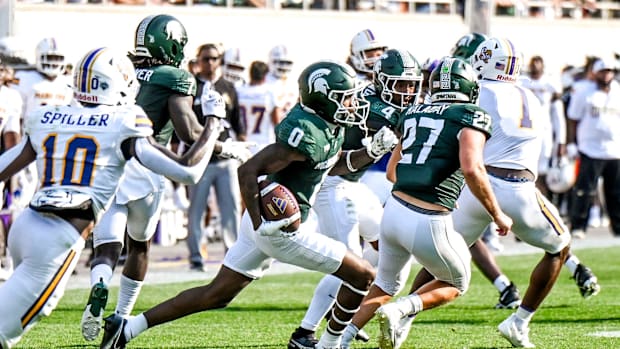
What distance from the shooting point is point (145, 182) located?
25.4ft

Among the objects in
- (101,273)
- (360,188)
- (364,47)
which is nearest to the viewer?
(101,273)

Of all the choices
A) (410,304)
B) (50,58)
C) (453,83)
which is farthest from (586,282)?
(50,58)

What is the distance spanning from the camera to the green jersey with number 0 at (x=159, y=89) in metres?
7.83

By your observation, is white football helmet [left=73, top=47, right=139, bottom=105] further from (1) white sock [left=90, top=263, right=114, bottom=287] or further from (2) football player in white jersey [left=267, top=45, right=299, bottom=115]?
(2) football player in white jersey [left=267, top=45, right=299, bottom=115]

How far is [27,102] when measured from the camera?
1196 centimetres

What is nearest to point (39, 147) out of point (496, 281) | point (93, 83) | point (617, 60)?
point (93, 83)

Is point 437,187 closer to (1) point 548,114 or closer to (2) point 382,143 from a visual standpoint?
(2) point 382,143

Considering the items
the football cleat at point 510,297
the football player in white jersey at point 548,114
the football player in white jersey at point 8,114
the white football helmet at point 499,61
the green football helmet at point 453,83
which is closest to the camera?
the green football helmet at point 453,83

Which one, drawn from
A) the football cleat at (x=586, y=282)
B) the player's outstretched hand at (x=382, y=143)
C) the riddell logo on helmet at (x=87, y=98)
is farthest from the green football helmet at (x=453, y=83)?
the football cleat at (x=586, y=282)

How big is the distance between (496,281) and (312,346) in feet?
8.63

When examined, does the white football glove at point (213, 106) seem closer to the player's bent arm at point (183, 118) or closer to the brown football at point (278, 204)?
the brown football at point (278, 204)

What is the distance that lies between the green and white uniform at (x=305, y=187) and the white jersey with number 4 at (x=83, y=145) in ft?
2.95

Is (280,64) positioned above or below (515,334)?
above

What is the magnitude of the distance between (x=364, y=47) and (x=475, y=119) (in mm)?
2619
